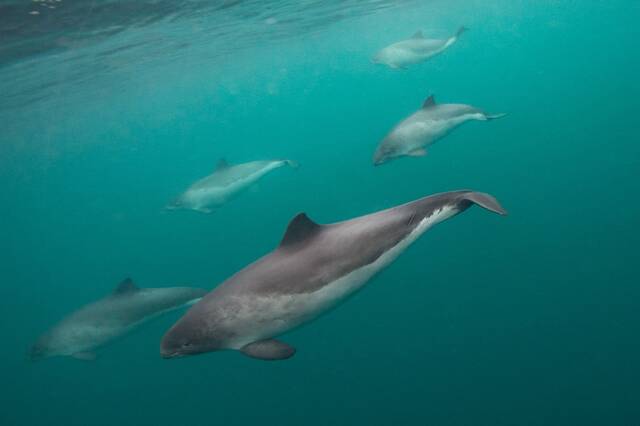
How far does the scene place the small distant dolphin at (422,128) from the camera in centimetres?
1112

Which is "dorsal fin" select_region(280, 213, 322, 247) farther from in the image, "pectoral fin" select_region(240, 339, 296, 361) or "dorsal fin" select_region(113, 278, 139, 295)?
"dorsal fin" select_region(113, 278, 139, 295)

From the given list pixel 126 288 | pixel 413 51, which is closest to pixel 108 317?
pixel 126 288

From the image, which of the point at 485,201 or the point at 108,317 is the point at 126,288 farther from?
the point at 485,201

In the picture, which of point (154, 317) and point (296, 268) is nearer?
point (296, 268)

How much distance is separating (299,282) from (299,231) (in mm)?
673

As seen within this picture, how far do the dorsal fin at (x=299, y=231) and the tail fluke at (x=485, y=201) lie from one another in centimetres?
186

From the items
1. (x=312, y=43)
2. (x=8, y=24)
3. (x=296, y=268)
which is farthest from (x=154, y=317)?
(x=312, y=43)

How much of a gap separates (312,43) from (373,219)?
4651 cm

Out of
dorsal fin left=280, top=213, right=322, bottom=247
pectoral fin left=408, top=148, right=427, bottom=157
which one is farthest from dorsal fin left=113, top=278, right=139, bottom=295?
pectoral fin left=408, top=148, right=427, bottom=157

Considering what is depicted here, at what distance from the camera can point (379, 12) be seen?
124ft

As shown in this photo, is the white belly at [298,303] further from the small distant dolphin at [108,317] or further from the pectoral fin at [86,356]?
the pectoral fin at [86,356]

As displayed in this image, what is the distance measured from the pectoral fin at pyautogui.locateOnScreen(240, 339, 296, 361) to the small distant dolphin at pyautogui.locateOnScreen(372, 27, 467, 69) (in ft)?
47.6

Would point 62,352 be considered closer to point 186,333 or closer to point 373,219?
point 186,333

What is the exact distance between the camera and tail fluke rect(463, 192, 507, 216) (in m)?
4.68
